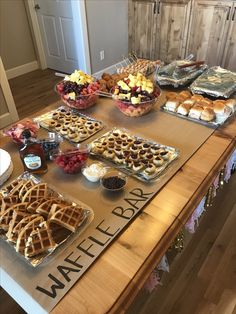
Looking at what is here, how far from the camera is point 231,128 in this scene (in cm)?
129

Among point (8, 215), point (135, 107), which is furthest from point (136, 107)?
point (8, 215)

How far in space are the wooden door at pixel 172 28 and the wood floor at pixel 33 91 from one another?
1558 mm

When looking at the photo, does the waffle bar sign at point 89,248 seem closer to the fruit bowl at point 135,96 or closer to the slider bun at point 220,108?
the fruit bowl at point 135,96

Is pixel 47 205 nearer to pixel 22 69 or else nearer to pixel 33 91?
pixel 33 91

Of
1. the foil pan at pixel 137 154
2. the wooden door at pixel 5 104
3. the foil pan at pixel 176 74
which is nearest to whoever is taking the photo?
the foil pan at pixel 137 154

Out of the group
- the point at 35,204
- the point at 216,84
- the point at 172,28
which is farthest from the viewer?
the point at 172,28

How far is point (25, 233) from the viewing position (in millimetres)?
768

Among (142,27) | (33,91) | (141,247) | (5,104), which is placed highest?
(141,247)

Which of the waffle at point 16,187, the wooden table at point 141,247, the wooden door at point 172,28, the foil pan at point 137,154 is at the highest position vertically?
the waffle at point 16,187

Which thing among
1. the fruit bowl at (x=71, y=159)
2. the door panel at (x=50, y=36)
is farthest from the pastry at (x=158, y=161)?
the door panel at (x=50, y=36)

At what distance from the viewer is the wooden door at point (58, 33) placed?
140 inches

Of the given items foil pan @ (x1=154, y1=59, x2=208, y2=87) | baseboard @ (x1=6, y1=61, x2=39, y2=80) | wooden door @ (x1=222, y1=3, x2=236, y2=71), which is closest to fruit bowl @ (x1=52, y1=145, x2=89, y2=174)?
foil pan @ (x1=154, y1=59, x2=208, y2=87)

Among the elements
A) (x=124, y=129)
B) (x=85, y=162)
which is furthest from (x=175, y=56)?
(x=85, y=162)

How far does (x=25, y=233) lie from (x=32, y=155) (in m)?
0.32
